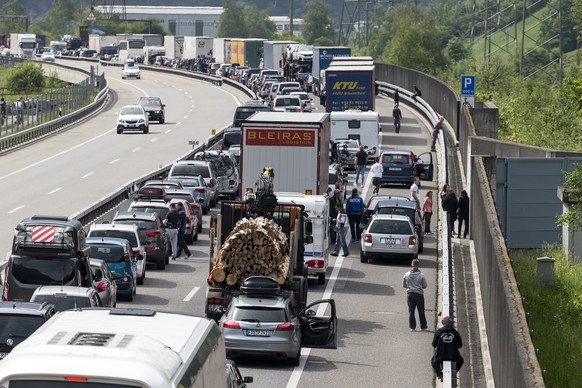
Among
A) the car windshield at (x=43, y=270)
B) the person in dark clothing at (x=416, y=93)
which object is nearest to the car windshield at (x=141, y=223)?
the car windshield at (x=43, y=270)

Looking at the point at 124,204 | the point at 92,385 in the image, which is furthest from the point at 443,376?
the point at 124,204

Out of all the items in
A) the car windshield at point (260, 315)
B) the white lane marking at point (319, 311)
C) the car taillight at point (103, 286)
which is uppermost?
the car windshield at point (260, 315)

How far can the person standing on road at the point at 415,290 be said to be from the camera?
Result: 26.1 meters

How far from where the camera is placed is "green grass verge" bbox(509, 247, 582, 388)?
77.2 feet

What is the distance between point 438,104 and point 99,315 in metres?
60.1

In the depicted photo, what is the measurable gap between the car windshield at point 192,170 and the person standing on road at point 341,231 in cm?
962

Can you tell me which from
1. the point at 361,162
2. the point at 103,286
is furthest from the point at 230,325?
the point at 361,162

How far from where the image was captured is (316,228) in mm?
30859

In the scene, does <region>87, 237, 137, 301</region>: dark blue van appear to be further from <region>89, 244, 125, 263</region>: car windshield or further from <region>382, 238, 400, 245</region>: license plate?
<region>382, 238, 400, 245</region>: license plate

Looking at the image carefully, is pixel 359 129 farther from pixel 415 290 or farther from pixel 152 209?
pixel 415 290

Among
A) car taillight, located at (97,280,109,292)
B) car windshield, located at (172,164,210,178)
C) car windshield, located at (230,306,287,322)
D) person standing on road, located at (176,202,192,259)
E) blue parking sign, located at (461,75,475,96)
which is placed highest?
blue parking sign, located at (461,75,475,96)

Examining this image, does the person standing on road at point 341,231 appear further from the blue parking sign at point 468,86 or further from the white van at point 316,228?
the blue parking sign at point 468,86

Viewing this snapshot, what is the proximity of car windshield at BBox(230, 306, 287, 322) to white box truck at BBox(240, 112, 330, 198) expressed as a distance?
11.8 m

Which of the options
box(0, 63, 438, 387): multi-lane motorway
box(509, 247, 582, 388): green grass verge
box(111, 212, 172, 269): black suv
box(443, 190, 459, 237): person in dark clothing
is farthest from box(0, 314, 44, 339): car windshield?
box(443, 190, 459, 237): person in dark clothing
